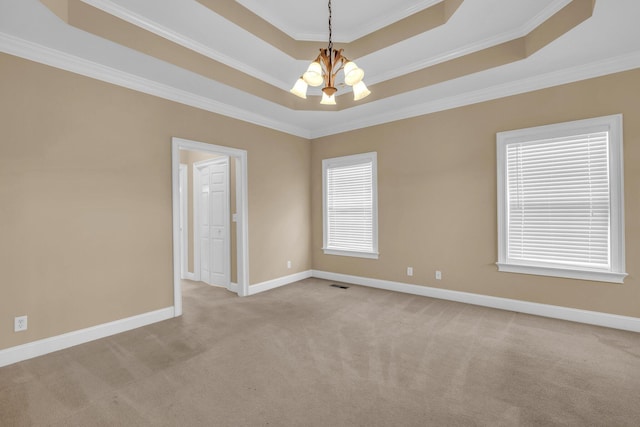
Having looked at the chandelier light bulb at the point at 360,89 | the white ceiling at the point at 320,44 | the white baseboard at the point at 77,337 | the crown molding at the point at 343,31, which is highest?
the crown molding at the point at 343,31

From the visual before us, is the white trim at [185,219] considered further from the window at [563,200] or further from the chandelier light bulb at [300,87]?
the window at [563,200]

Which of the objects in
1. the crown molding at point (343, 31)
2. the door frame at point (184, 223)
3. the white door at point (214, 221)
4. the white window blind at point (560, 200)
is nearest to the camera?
the crown molding at point (343, 31)

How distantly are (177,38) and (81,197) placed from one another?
1.96 meters

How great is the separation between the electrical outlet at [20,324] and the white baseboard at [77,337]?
154mm

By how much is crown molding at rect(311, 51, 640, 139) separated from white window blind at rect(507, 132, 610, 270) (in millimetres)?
678

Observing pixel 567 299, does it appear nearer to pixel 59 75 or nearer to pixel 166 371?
pixel 166 371

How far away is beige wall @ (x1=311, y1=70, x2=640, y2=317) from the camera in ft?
10.2

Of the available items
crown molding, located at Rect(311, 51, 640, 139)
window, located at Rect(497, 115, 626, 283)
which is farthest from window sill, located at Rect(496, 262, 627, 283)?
crown molding, located at Rect(311, 51, 640, 139)

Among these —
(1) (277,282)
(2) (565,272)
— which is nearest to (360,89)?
(2) (565,272)

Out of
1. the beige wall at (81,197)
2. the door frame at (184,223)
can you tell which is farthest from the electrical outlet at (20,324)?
the door frame at (184,223)

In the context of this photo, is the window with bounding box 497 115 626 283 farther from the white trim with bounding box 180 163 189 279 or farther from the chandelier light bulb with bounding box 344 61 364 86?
the white trim with bounding box 180 163 189 279

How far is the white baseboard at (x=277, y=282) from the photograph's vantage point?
478cm

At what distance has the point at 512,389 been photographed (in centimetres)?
217

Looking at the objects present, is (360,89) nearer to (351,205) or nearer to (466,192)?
(466,192)
